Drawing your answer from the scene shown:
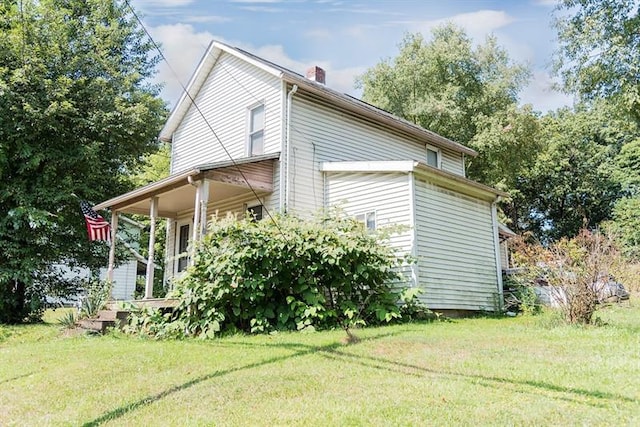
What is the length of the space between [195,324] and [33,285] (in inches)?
383

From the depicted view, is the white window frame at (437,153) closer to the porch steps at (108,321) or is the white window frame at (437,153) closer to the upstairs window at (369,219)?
the upstairs window at (369,219)

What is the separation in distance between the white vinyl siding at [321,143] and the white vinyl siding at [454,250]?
9.27 feet

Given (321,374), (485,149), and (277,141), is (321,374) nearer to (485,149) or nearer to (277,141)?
(277,141)

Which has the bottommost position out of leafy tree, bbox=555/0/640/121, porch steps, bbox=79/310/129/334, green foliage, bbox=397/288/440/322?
porch steps, bbox=79/310/129/334

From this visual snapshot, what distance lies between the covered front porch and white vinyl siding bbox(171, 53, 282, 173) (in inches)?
42.5

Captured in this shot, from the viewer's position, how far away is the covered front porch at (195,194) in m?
10.6

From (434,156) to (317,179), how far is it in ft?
18.8

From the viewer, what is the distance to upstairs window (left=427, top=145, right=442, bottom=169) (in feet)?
54.3

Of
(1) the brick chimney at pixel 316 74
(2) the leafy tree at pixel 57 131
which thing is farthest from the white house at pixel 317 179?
(1) the brick chimney at pixel 316 74

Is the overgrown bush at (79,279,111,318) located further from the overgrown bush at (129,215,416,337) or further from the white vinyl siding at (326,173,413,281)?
the white vinyl siding at (326,173,413,281)

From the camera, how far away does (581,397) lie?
14.1ft

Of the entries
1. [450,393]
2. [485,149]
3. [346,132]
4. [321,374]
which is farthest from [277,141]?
[485,149]

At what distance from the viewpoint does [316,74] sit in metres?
16.6

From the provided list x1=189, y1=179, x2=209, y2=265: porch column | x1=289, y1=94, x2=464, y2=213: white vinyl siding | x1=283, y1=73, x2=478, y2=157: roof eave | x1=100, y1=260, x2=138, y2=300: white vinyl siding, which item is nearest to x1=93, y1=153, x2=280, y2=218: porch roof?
x1=189, y1=179, x2=209, y2=265: porch column
